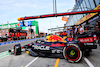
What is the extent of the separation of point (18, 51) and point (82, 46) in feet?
13.2

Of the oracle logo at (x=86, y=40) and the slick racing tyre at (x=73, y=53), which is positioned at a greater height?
the oracle logo at (x=86, y=40)

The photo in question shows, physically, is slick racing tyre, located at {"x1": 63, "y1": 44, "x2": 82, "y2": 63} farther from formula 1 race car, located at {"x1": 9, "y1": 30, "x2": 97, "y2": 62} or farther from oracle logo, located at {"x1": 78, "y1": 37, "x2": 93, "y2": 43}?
oracle logo, located at {"x1": 78, "y1": 37, "x2": 93, "y2": 43}

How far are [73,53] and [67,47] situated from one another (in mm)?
368

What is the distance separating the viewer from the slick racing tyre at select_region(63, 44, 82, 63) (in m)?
3.29

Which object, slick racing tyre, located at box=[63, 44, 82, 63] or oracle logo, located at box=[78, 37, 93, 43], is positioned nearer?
slick racing tyre, located at box=[63, 44, 82, 63]

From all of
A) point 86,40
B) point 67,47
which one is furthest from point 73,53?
point 86,40

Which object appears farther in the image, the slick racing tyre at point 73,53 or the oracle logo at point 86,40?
the oracle logo at point 86,40

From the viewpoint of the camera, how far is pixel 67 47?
11.6 feet

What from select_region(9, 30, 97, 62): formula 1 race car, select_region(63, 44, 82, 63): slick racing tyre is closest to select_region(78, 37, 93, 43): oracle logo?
select_region(9, 30, 97, 62): formula 1 race car

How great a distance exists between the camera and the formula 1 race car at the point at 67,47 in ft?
11.1

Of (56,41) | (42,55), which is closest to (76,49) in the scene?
(56,41)

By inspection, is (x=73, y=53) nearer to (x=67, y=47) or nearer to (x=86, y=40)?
(x=67, y=47)

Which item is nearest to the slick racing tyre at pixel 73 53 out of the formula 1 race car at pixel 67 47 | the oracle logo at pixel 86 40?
the formula 1 race car at pixel 67 47

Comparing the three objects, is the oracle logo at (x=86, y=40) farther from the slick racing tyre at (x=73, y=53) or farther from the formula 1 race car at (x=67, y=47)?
the slick racing tyre at (x=73, y=53)
